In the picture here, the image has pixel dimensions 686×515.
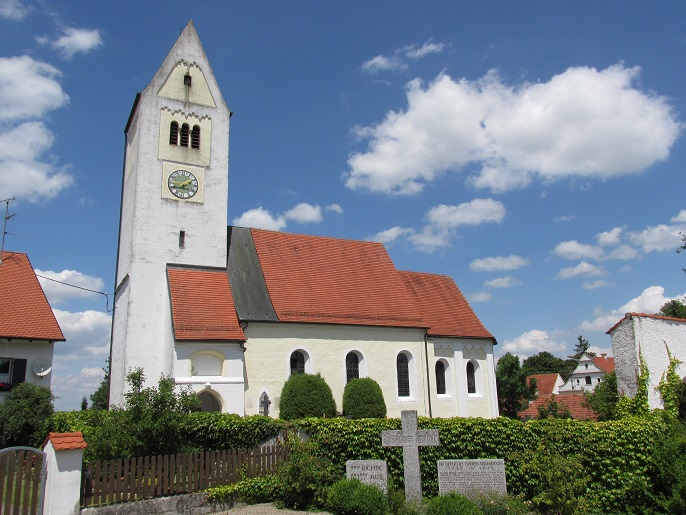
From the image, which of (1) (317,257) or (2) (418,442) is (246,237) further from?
(2) (418,442)

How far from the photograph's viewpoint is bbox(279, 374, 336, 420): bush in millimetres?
21359

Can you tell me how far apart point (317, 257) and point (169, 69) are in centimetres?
1127

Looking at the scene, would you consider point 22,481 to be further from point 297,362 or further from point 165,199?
point 165,199

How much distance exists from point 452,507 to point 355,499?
2.25m

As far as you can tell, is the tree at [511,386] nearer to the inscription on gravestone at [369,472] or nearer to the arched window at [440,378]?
the arched window at [440,378]

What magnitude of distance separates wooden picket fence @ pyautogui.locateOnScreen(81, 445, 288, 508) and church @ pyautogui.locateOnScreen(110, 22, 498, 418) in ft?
20.6

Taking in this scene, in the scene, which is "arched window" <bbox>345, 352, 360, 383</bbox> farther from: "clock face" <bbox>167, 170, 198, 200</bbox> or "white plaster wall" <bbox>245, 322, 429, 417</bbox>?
"clock face" <bbox>167, 170, 198, 200</bbox>

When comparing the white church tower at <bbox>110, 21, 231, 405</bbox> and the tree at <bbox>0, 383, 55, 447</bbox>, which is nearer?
the tree at <bbox>0, 383, 55, 447</bbox>

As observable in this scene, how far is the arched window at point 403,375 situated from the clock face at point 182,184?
12305 millimetres

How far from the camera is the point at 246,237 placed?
2684 cm

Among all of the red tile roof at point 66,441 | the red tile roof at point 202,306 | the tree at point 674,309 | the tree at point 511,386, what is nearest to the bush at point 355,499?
A: the red tile roof at point 66,441

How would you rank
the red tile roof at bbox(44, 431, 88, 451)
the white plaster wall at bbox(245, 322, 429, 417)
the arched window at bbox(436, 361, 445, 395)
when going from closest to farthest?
the red tile roof at bbox(44, 431, 88, 451), the white plaster wall at bbox(245, 322, 429, 417), the arched window at bbox(436, 361, 445, 395)

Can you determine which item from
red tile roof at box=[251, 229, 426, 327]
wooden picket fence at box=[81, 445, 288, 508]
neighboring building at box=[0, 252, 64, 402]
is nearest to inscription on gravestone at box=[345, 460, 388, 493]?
wooden picket fence at box=[81, 445, 288, 508]

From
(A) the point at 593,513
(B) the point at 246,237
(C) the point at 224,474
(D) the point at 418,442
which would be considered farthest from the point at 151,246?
(A) the point at 593,513
